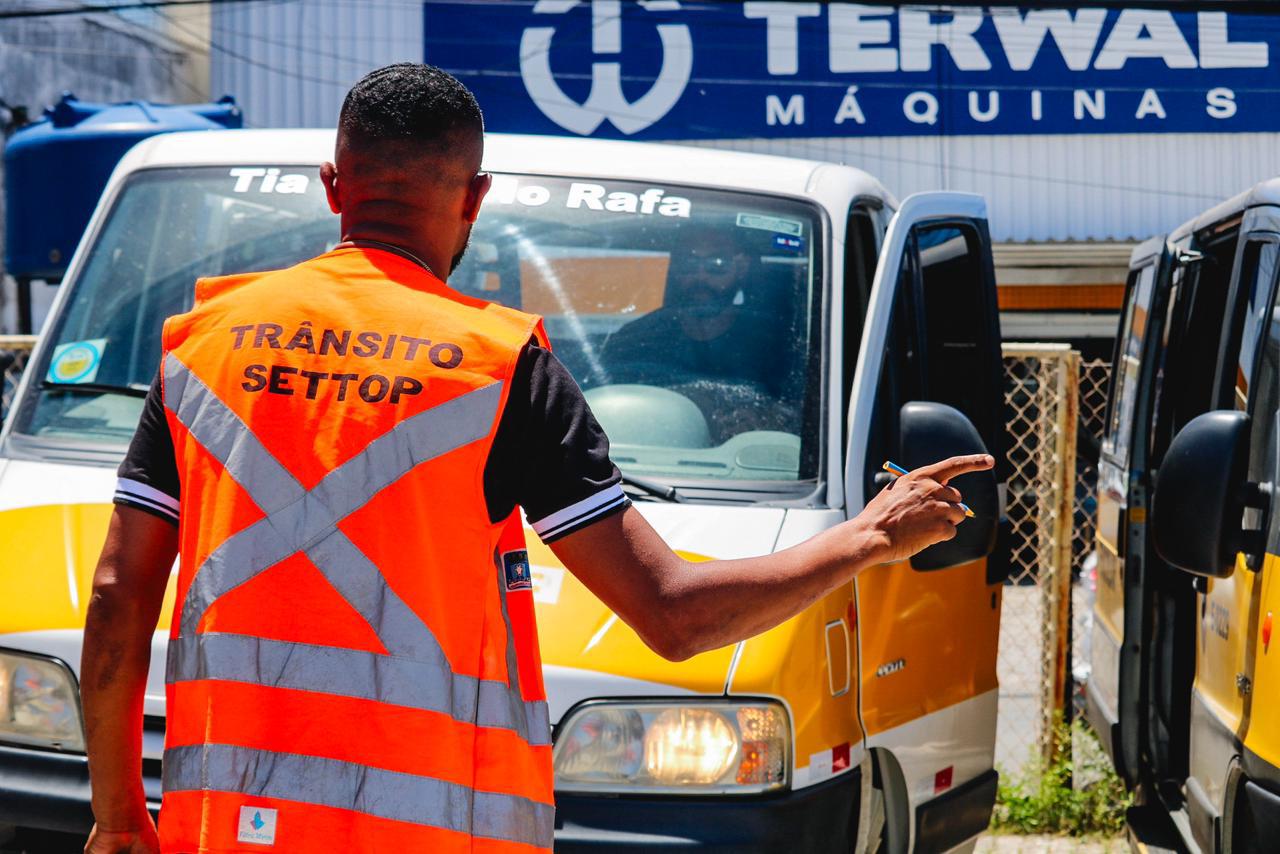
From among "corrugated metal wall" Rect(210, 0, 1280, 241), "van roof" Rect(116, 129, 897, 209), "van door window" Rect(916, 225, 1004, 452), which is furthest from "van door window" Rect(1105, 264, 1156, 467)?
"corrugated metal wall" Rect(210, 0, 1280, 241)

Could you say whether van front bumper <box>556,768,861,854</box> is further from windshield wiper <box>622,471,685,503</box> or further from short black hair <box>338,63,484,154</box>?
short black hair <box>338,63,484,154</box>

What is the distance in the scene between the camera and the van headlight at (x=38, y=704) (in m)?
3.19

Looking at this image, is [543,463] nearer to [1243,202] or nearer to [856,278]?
[856,278]

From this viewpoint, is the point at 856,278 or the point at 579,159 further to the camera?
the point at 579,159

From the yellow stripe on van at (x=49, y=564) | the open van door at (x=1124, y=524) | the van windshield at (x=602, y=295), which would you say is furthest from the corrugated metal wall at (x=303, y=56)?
the yellow stripe on van at (x=49, y=564)

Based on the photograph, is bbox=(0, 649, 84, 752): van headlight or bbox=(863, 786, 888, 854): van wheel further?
bbox=(863, 786, 888, 854): van wheel

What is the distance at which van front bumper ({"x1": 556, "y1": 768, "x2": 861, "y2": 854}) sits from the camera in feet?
10.0

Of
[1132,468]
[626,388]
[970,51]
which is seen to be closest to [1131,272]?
[1132,468]

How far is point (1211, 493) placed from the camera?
3.47 m

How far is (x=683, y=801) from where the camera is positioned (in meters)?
3.09

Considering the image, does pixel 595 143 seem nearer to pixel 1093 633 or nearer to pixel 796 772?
pixel 796 772

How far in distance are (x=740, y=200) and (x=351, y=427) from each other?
236 centimetres

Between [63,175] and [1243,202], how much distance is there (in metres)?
9.17

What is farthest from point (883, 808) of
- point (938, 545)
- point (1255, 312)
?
point (1255, 312)
